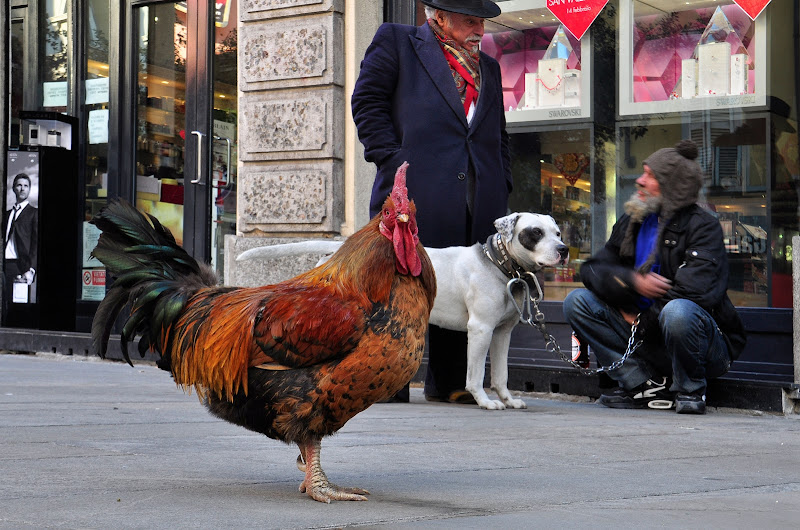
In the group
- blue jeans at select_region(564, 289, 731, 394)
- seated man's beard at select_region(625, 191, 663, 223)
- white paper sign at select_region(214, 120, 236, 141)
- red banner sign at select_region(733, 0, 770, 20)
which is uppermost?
red banner sign at select_region(733, 0, 770, 20)

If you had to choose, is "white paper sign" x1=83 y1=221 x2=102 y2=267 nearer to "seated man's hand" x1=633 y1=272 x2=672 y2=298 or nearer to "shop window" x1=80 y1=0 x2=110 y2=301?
"shop window" x1=80 y1=0 x2=110 y2=301

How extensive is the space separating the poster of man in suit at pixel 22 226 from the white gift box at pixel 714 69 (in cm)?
642

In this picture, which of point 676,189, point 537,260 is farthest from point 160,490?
point 676,189

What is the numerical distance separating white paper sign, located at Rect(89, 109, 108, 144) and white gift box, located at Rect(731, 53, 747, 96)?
254 inches

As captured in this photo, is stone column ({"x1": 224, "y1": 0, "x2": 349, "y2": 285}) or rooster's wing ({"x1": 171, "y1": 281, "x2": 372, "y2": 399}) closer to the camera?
rooster's wing ({"x1": 171, "y1": 281, "x2": 372, "y2": 399})

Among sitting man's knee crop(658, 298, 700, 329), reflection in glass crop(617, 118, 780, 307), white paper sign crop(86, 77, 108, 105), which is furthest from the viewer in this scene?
white paper sign crop(86, 77, 108, 105)

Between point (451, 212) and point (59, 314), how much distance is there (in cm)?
582

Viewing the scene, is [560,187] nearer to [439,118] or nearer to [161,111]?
[439,118]

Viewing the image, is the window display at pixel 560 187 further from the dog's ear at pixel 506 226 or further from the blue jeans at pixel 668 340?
the dog's ear at pixel 506 226

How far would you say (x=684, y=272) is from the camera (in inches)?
245

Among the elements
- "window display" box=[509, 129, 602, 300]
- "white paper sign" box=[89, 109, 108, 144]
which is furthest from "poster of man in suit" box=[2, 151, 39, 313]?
"window display" box=[509, 129, 602, 300]

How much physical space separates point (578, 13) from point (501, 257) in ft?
9.01

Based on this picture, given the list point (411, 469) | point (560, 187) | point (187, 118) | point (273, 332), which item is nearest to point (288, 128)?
point (187, 118)

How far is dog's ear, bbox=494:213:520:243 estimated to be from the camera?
6262 millimetres
